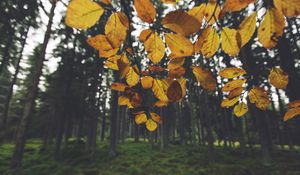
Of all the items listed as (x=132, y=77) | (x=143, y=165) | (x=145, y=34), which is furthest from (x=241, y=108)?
(x=143, y=165)

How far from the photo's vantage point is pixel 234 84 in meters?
0.87

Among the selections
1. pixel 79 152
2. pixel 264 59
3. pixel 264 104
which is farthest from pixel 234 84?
pixel 264 59

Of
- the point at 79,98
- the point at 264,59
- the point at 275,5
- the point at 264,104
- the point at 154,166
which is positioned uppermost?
the point at 264,59

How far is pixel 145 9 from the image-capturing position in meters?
0.58

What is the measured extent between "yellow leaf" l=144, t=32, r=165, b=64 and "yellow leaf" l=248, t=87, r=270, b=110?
0.53 meters

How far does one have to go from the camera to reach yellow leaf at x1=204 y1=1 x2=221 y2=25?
0.62 m

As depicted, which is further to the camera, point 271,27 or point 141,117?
point 141,117

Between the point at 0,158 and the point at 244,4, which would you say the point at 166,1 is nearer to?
the point at 244,4

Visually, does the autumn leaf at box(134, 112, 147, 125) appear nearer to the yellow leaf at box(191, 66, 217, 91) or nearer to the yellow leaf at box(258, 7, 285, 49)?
the yellow leaf at box(191, 66, 217, 91)

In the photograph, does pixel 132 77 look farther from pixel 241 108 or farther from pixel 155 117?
pixel 241 108

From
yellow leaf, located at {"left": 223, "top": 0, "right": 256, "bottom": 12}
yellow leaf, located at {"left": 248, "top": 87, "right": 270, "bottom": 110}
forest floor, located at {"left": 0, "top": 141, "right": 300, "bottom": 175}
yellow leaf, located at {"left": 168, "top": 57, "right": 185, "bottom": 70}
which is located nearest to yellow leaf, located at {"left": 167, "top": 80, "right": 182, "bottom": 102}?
yellow leaf, located at {"left": 168, "top": 57, "right": 185, "bottom": 70}

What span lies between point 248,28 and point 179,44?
0.19 meters

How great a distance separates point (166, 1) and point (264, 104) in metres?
0.68

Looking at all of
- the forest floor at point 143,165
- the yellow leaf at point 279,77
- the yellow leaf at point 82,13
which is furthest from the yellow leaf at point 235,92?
the forest floor at point 143,165
